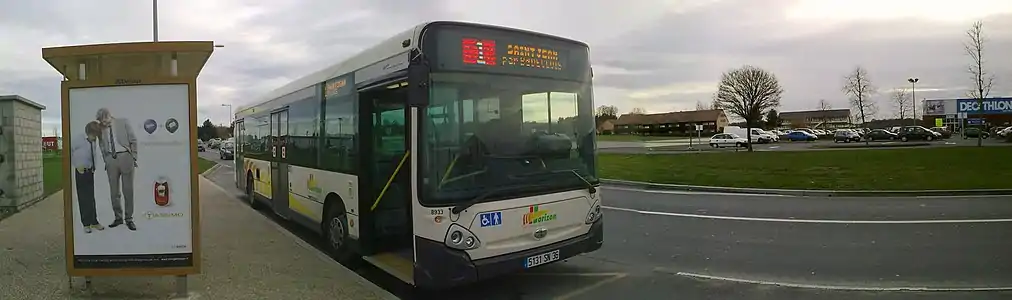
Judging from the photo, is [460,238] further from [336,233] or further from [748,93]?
[748,93]

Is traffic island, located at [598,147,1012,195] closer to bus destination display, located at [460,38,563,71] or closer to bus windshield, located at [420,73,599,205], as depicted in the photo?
bus windshield, located at [420,73,599,205]

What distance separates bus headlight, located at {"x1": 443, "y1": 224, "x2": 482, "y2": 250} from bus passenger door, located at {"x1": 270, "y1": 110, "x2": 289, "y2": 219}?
226 inches

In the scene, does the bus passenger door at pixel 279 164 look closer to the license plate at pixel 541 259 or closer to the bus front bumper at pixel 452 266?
the bus front bumper at pixel 452 266

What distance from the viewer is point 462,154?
232 inches

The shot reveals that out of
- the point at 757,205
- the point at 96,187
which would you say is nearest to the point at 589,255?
the point at 96,187

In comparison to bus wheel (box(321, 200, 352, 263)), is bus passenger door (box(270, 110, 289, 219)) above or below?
above

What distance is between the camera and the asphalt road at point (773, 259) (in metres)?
6.57

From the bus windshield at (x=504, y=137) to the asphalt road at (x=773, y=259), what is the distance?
1279mm

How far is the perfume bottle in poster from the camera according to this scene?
19.1ft

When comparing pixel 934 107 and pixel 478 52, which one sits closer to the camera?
pixel 478 52

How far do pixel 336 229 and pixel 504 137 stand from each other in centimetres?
318

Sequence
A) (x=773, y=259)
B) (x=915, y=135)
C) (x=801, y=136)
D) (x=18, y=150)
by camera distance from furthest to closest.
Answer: (x=801, y=136) → (x=915, y=135) → (x=18, y=150) → (x=773, y=259)

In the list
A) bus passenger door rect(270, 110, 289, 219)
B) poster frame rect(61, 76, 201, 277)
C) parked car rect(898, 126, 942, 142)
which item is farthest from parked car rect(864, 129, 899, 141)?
poster frame rect(61, 76, 201, 277)

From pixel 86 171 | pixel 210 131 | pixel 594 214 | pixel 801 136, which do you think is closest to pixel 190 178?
pixel 86 171
